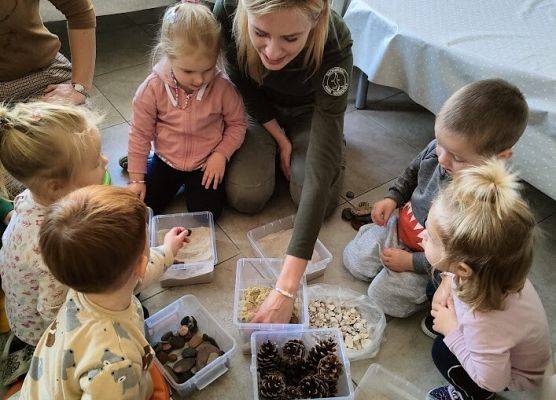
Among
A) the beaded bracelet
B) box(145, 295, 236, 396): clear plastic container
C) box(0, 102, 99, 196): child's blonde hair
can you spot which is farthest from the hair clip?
the beaded bracelet

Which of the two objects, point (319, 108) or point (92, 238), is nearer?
point (92, 238)

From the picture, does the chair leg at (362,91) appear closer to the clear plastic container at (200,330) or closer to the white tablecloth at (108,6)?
the white tablecloth at (108,6)

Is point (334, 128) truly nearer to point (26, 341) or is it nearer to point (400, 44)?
point (400, 44)

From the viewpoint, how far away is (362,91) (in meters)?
2.20

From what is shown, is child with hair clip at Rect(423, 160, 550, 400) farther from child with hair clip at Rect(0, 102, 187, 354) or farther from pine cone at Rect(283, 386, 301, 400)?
child with hair clip at Rect(0, 102, 187, 354)

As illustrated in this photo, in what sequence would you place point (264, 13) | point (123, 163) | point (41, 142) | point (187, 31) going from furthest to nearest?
1. point (123, 163)
2. point (187, 31)
3. point (264, 13)
4. point (41, 142)

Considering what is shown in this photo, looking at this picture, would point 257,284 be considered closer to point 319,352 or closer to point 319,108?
point 319,352

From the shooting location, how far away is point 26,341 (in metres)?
1.14

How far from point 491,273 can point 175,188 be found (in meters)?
1.14

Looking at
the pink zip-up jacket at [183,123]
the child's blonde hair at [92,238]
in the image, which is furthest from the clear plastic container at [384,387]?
the pink zip-up jacket at [183,123]

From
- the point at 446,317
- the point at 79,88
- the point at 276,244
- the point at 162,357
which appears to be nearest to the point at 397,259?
the point at 446,317

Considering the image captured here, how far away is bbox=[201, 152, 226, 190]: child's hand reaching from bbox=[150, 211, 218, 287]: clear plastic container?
111 mm

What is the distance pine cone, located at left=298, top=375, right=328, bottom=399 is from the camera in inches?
44.3

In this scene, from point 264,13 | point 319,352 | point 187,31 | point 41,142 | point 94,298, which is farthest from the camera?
point 187,31
